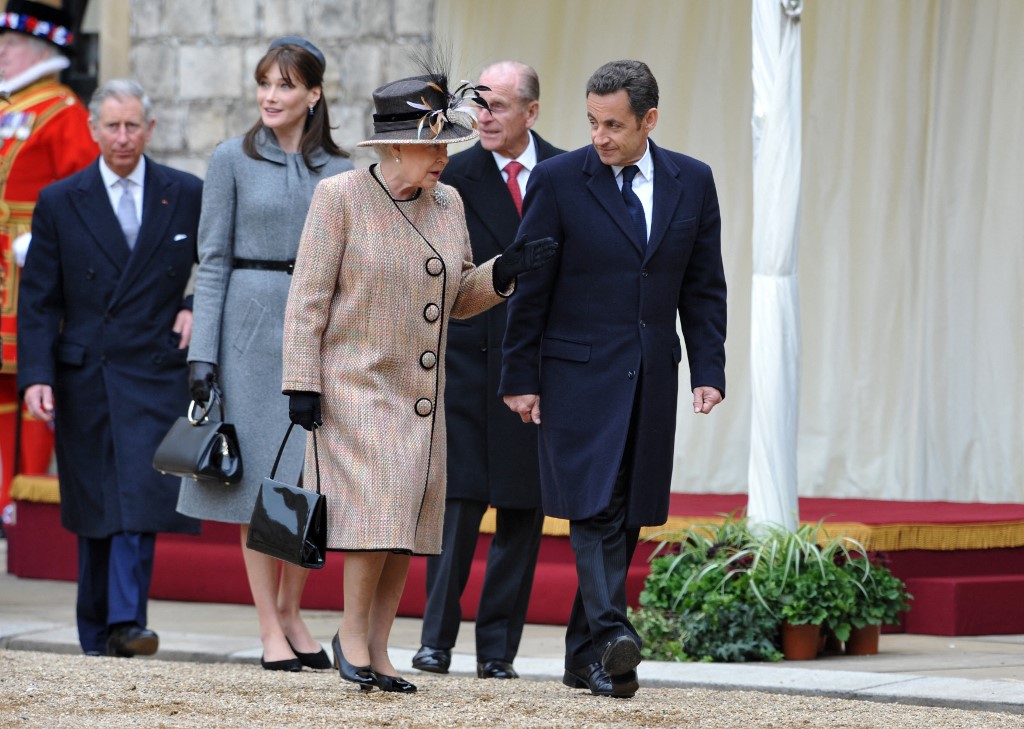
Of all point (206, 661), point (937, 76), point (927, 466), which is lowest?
point (206, 661)

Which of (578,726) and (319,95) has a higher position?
(319,95)

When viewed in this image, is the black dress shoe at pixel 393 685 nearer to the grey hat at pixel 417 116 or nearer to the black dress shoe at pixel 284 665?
the black dress shoe at pixel 284 665

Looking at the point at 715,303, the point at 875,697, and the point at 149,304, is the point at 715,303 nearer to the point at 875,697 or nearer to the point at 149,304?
the point at 875,697

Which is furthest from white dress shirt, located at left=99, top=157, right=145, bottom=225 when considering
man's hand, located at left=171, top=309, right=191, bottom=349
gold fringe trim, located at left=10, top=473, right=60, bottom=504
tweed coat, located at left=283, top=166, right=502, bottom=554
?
gold fringe trim, located at left=10, top=473, right=60, bottom=504

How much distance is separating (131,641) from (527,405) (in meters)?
1.85

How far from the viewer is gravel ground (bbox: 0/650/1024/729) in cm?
489

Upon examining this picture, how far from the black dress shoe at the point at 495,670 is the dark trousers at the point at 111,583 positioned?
1.24 metres

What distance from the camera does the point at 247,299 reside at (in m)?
6.20

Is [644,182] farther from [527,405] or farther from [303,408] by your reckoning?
[303,408]

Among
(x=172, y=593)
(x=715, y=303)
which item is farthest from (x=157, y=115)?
(x=715, y=303)

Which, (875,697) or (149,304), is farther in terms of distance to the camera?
(149,304)

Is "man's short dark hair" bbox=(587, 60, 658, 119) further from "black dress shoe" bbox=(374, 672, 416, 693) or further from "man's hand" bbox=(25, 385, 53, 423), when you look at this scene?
"man's hand" bbox=(25, 385, 53, 423)

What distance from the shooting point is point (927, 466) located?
8734 mm

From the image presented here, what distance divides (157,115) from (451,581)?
4158 millimetres
